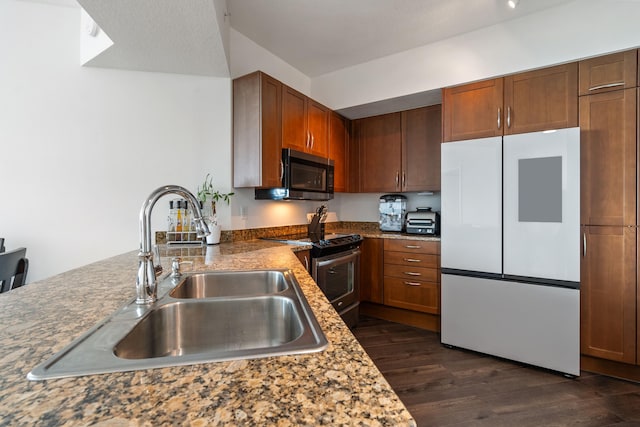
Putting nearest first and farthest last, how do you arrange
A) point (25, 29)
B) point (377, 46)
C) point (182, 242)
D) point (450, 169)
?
point (25, 29), point (182, 242), point (450, 169), point (377, 46)

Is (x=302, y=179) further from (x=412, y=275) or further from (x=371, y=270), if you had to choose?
(x=412, y=275)

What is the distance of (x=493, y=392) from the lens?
186 centimetres

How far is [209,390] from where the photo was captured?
18.1 inches

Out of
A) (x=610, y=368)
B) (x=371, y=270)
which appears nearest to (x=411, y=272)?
(x=371, y=270)

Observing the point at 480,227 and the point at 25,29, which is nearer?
the point at 25,29

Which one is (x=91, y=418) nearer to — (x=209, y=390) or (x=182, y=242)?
(x=209, y=390)

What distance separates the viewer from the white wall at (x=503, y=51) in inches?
78.5

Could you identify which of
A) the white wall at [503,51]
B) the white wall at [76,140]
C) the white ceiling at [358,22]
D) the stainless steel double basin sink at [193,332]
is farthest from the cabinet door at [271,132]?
the stainless steel double basin sink at [193,332]

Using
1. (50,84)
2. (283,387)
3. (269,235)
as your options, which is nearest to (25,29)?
(50,84)

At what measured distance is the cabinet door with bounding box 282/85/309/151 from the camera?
2514 mm

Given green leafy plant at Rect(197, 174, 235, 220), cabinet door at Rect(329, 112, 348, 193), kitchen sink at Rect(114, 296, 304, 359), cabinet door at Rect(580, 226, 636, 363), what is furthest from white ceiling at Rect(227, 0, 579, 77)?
kitchen sink at Rect(114, 296, 304, 359)

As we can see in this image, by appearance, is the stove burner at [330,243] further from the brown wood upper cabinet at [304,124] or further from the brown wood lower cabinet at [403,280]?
the brown wood upper cabinet at [304,124]

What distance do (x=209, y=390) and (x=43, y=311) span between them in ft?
2.32

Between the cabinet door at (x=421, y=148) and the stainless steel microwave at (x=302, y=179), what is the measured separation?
34.2 inches
